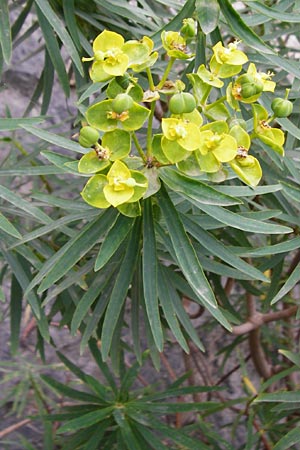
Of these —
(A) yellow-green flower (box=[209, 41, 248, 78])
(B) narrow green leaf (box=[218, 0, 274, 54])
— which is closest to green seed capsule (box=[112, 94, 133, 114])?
(A) yellow-green flower (box=[209, 41, 248, 78])

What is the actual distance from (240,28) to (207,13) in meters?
0.04

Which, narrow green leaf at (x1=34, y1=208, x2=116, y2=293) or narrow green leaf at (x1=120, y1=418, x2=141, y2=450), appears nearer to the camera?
narrow green leaf at (x1=34, y1=208, x2=116, y2=293)

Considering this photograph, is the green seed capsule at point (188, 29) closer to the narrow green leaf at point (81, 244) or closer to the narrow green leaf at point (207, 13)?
the narrow green leaf at point (207, 13)

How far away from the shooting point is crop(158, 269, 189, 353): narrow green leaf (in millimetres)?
793

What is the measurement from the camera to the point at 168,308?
81 centimetres

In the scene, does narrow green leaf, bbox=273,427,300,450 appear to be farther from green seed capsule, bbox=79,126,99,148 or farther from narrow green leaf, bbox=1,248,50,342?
green seed capsule, bbox=79,126,99,148

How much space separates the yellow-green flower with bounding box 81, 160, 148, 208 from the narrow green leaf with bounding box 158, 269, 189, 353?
9.2 inches

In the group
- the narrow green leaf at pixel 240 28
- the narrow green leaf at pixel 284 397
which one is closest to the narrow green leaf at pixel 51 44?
the narrow green leaf at pixel 240 28

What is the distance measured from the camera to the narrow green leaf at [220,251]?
0.73 m

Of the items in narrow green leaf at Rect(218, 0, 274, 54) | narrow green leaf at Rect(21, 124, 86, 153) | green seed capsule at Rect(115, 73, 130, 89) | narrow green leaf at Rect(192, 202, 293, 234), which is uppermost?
narrow green leaf at Rect(218, 0, 274, 54)

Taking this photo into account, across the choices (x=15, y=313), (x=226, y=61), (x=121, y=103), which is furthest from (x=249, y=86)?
(x=15, y=313)

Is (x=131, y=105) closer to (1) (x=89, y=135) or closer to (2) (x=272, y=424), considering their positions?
(1) (x=89, y=135)

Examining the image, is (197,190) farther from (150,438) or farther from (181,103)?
(150,438)

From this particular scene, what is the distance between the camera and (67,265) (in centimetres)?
72
